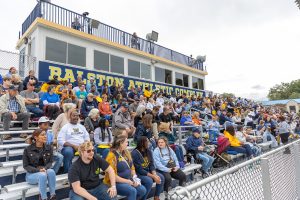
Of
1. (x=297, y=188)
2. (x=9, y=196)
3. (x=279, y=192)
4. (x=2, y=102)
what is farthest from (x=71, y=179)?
(x=2, y=102)

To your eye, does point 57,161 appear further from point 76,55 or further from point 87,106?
point 76,55

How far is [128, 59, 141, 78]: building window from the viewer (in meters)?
17.0

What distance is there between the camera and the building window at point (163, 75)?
19480 mm

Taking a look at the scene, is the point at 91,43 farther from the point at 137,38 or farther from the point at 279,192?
the point at 279,192

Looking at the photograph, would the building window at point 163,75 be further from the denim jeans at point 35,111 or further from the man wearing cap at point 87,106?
the denim jeans at point 35,111

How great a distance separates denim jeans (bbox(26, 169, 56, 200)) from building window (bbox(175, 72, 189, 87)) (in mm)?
18213

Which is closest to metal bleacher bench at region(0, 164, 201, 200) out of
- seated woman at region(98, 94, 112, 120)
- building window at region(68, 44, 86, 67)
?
seated woman at region(98, 94, 112, 120)

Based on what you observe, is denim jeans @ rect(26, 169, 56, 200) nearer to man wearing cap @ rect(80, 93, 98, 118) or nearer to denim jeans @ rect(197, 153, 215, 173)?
man wearing cap @ rect(80, 93, 98, 118)

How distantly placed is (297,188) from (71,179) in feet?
10.4

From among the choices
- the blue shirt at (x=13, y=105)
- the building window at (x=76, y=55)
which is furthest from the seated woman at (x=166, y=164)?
→ the building window at (x=76, y=55)

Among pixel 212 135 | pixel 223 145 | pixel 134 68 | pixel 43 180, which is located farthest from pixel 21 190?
pixel 134 68

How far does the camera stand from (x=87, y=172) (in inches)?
148

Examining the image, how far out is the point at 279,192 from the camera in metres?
2.93

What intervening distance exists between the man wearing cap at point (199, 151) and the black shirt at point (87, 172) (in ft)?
11.9
